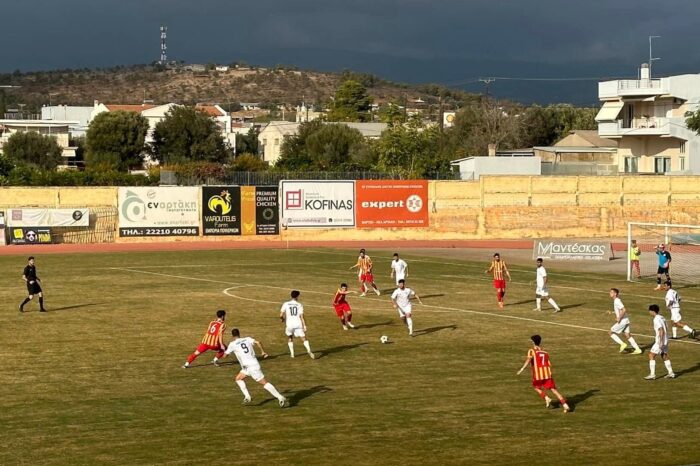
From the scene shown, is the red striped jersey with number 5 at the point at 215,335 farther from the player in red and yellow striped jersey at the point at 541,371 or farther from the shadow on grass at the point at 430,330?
the player in red and yellow striped jersey at the point at 541,371

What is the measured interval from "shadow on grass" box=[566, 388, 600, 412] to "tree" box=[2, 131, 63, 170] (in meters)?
107

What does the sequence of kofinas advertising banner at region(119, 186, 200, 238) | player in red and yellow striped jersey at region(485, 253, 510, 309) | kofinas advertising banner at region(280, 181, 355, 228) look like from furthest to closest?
kofinas advertising banner at region(280, 181, 355, 228) → kofinas advertising banner at region(119, 186, 200, 238) → player in red and yellow striped jersey at region(485, 253, 510, 309)

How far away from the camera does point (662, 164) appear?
100625mm

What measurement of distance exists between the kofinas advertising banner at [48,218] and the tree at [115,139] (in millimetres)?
60400

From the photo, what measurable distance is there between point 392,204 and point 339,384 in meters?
46.5

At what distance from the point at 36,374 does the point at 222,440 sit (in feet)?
28.3

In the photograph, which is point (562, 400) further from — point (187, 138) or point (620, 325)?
point (187, 138)

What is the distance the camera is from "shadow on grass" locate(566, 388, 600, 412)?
25.8 metres

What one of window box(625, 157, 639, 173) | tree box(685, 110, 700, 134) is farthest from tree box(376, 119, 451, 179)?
tree box(685, 110, 700, 134)

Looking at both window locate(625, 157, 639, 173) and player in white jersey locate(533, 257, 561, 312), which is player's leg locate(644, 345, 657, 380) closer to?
player in white jersey locate(533, 257, 561, 312)

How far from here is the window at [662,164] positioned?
328ft

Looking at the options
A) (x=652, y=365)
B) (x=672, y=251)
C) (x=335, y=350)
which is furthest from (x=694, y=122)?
(x=652, y=365)

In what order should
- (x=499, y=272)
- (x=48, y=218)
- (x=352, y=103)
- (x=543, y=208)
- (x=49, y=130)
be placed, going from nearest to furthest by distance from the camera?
1. (x=499, y=272)
2. (x=48, y=218)
3. (x=543, y=208)
4. (x=49, y=130)
5. (x=352, y=103)

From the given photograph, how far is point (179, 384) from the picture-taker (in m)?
27.8
